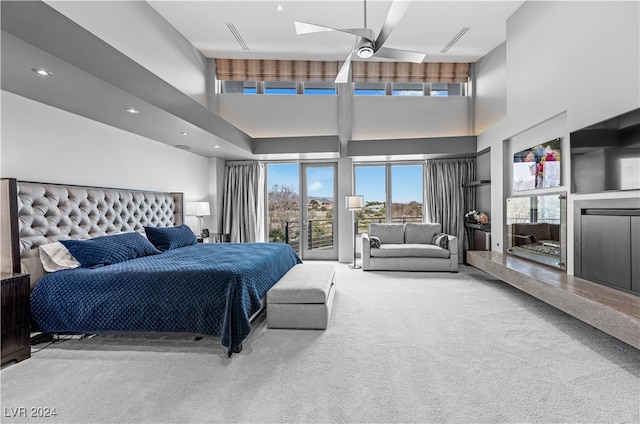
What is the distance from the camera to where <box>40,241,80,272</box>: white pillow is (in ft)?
9.14

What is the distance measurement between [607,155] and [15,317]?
5.20 meters

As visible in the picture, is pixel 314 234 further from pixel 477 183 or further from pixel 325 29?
pixel 325 29

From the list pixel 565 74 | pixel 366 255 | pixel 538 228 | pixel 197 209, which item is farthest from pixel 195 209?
pixel 565 74

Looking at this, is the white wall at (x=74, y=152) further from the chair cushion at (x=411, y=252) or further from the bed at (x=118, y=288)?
the chair cushion at (x=411, y=252)

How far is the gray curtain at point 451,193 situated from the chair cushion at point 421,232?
521mm

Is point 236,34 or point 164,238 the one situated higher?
point 236,34

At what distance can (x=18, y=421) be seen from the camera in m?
1.74

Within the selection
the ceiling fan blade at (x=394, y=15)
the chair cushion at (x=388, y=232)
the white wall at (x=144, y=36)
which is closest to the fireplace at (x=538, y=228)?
the chair cushion at (x=388, y=232)

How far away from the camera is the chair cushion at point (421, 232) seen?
6133 millimetres

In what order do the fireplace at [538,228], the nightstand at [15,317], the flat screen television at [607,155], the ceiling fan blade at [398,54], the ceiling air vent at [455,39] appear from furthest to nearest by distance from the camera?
the ceiling air vent at [455,39] < the fireplace at [538,228] < the ceiling fan blade at [398,54] < the flat screen television at [607,155] < the nightstand at [15,317]

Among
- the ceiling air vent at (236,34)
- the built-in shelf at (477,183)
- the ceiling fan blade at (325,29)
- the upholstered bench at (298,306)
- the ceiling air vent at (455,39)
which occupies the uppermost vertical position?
the ceiling air vent at (236,34)

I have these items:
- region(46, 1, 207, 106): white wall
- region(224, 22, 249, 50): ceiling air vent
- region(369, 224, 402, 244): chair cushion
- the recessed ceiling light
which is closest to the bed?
the recessed ceiling light

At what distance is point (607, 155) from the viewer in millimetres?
2799

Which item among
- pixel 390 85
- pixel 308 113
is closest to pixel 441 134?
pixel 390 85
